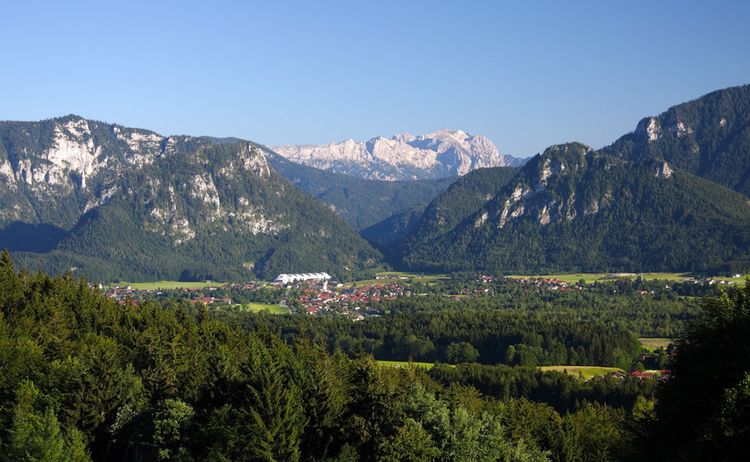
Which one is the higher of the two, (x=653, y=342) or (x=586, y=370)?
(x=653, y=342)

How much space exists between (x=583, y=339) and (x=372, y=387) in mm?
110982

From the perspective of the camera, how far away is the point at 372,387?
4900 cm

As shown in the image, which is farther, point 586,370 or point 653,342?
point 653,342

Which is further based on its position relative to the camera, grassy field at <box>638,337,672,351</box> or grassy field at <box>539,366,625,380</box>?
grassy field at <box>638,337,672,351</box>

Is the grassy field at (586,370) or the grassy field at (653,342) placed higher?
the grassy field at (653,342)

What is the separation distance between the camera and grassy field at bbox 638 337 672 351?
501 ft

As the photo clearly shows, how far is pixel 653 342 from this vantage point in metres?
159

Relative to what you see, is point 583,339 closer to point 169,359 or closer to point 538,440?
point 538,440

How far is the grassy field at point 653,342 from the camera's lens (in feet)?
501

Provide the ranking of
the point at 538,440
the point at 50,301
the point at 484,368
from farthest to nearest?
the point at 484,368 → the point at 50,301 → the point at 538,440

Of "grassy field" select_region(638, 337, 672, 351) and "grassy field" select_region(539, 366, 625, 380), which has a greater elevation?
"grassy field" select_region(638, 337, 672, 351)

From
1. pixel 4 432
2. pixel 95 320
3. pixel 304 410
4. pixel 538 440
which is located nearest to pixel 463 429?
pixel 304 410

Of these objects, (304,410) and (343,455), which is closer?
(343,455)

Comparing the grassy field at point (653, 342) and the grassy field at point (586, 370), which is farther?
the grassy field at point (653, 342)
